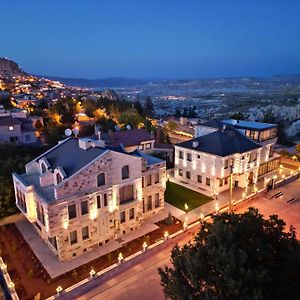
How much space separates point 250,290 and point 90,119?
70.1m

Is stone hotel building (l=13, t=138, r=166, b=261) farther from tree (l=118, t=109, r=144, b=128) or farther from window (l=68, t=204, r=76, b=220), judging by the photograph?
tree (l=118, t=109, r=144, b=128)

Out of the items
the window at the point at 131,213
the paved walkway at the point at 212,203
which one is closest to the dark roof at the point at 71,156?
the window at the point at 131,213

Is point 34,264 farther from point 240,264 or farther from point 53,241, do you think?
point 240,264

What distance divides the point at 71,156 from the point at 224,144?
66.9 feet

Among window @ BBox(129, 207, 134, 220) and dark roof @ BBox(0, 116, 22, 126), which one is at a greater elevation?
dark roof @ BBox(0, 116, 22, 126)

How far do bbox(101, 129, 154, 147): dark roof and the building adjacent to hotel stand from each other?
9.56 metres

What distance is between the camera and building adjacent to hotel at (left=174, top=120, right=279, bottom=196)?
1448 inches

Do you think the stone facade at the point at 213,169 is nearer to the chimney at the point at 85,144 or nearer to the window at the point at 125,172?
the window at the point at 125,172

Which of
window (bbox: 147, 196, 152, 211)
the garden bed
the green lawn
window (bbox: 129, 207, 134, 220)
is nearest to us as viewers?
the garden bed

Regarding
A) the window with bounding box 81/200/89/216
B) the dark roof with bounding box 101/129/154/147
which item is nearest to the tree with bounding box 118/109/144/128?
the dark roof with bounding box 101/129/154/147

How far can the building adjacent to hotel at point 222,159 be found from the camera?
3678 cm

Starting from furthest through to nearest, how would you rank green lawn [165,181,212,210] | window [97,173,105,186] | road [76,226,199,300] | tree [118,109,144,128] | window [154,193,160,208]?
tree [118,109,144,128] < green lawn [165,181,212,210] < window [154,193,160,208] < window [97,173,105,186] < road [76,226,199,300]

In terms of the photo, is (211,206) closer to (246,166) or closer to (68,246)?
(246,166)

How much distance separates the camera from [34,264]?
24625mm
